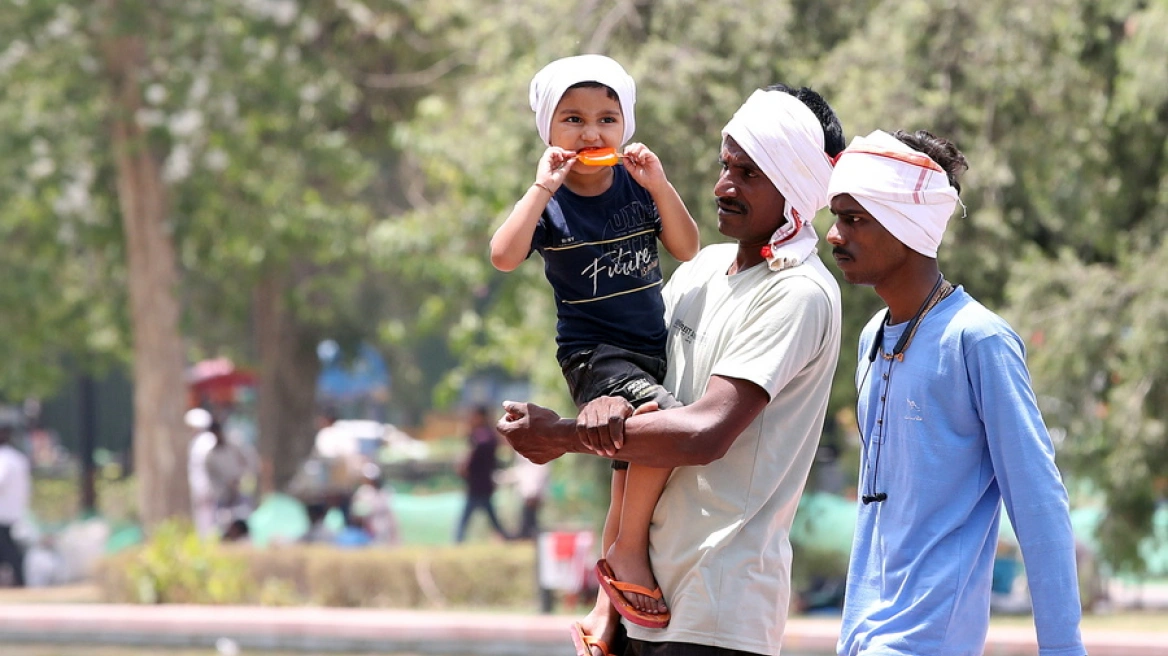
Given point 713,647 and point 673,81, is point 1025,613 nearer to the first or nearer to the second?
point 673,81

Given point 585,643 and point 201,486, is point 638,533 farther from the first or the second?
point 201,486

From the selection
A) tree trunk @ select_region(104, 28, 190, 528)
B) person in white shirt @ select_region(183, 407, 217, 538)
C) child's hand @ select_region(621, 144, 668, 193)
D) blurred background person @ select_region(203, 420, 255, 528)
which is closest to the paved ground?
person in white shirt @ select_region(183, 407, 217, 538)

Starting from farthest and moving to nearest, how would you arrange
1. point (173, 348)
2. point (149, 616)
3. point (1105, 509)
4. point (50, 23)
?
point (173, 348)
point (50, 23)
point (1105, 509)
point (149, 616)

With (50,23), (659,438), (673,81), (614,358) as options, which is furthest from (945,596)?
(50,23)

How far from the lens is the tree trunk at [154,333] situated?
52.5 ft

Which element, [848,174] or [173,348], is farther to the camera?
[173,348]

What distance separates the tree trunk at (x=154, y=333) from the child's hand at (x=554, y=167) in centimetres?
1328

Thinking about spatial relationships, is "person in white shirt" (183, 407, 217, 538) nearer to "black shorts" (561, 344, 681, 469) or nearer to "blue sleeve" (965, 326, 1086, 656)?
"black shorts" (561, 344, 681, 469)

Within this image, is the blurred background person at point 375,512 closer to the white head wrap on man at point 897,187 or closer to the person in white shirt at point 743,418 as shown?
the person in white shirt at point 743,418

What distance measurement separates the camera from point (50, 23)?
15.0 metres

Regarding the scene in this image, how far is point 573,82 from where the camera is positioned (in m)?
3.20

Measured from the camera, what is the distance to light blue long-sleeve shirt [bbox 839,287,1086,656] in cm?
281

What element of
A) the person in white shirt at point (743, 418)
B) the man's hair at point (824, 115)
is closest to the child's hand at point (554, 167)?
the person in white shirt at point (743, 418)

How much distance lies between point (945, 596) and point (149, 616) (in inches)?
345
